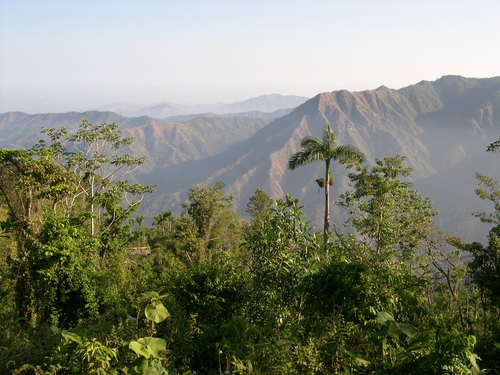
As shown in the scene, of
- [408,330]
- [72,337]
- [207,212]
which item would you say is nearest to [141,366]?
[72,337]

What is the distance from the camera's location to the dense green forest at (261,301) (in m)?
5.46

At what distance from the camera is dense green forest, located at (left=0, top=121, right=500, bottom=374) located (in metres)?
5.46

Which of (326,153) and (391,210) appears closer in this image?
(391,210)

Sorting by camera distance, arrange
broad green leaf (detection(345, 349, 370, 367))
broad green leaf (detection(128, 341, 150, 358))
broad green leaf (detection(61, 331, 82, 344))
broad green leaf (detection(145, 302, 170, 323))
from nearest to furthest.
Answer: broad green leaf (detection(61, 331, 82, 344)) < broad green leaf (detection(128, 341, 150, 358)) < broad green leaf (detection(345, 349, 370, 367)) < broad green leaf (detection(145, 302, 170, 323))

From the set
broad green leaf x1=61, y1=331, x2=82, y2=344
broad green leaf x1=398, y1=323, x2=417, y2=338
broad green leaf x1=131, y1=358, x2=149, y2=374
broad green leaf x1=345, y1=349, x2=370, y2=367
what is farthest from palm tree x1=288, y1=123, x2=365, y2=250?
broad green leaf x1=61, y1=331, x2=82, y2=344

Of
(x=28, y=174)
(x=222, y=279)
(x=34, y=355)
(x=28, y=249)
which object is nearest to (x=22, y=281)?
(x=28, y=249)

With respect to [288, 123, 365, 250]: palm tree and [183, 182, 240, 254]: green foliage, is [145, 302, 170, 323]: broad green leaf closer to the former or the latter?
[288, 123, 365, 250]: palm tree

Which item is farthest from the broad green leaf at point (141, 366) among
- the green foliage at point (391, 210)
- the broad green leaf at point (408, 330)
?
the green foliage at point (391, 210)

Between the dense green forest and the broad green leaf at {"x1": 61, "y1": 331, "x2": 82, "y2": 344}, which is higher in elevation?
the broad green leaf at {"x1": 61, "y1": 331, "x2": 82, "y2": 344}

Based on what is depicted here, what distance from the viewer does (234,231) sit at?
33094mm

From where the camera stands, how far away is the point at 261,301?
938 cm

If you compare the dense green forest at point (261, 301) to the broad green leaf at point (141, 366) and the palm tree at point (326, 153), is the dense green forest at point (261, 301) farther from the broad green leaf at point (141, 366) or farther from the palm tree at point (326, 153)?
the palm tree at point (326, 153)

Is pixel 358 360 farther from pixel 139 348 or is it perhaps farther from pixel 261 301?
pixel 261 301

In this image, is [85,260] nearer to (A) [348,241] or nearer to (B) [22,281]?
(B) [22,281]
